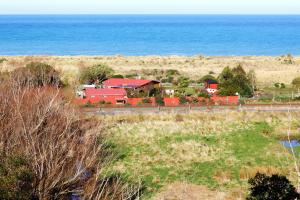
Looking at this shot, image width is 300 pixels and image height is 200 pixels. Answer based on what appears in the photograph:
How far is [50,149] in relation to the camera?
16.3m

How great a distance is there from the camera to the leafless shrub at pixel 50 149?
51.0 feet

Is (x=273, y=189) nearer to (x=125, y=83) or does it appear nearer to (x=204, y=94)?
(x=204, y=94)

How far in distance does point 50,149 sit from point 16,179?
2494 mm

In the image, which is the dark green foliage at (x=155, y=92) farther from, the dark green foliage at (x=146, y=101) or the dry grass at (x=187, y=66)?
the dry grass at (x=187, y=66)

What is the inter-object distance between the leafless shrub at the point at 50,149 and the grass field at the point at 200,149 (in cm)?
408

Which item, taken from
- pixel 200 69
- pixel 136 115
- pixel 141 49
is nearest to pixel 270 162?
pixel 136 115

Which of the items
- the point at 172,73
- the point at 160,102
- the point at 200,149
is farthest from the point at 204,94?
the point at 172,73

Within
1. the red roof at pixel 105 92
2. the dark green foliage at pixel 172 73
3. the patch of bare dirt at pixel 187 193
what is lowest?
the patch of bare dirt at pixel 187 193

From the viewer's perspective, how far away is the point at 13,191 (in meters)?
13.8

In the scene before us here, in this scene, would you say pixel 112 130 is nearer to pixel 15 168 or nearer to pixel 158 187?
pixel 158 187

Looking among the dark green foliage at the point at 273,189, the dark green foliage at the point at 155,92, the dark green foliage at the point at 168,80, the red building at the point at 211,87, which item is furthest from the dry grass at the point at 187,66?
the dark green foliage at the point at 273,189

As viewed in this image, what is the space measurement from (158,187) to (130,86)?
1191 inches

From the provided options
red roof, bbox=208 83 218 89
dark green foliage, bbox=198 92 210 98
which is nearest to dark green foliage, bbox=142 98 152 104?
dark green foliage, bbox=198 92 210 98

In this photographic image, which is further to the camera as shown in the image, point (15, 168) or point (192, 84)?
point (192, 84)
